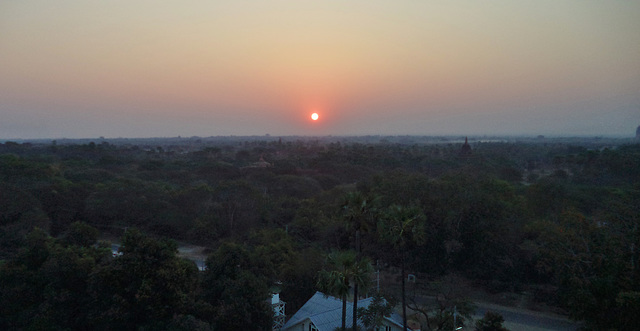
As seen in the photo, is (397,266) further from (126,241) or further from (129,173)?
(129,173)

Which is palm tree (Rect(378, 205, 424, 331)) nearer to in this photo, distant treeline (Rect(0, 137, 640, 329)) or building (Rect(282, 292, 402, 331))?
distant treeline (Rect(0, 137, 640, 329))

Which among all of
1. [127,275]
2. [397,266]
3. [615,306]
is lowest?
[397,266]

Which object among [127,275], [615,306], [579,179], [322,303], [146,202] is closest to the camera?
[127,275]

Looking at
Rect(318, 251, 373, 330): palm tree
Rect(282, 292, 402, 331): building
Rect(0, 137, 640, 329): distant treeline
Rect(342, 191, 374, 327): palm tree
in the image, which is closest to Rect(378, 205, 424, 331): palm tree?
Rect(0, 137, 640, 329): distant treeline

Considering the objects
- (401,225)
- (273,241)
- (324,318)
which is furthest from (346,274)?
(273,241)

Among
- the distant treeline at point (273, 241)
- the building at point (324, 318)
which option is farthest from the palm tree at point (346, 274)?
the building at point (324, 318)

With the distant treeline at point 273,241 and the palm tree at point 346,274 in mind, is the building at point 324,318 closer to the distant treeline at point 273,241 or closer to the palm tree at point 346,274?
the distant treeline at point 273,241

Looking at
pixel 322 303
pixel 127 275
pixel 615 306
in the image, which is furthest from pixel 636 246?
pixel 127 275

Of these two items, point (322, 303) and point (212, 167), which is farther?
point (212, 167)

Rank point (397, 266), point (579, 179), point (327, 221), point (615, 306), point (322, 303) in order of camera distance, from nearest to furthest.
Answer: point (615, 306) → point (322, 303) → point (397, 266) → point (327, 221) → point (579, 179)
